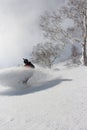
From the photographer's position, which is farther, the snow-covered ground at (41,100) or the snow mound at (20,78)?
the snow mound at (20,78)

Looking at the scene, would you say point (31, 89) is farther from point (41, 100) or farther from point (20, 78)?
point (41, 100)

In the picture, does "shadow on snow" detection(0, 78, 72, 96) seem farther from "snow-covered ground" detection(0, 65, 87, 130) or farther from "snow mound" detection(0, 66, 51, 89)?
"snow mound" detection(0, 66, 51, 89)

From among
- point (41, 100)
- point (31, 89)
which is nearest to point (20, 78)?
point (31, 89)

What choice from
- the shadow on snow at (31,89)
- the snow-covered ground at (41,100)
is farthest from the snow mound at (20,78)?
the shadow on snow at (31,89)

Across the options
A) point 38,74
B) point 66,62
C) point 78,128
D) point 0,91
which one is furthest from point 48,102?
point 66,62

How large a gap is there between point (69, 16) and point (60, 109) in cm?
2393

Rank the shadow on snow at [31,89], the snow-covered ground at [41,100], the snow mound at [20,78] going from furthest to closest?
1. the snow mound at [20,78]
2. the shadow on snow at [31,89]
3. the snow-covered ground at [41,100]

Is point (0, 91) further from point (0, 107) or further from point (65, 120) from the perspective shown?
point (65, 120)

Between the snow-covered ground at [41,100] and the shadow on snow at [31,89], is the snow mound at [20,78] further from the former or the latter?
the shadow on snow at [31,89]

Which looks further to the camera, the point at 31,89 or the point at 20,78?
the point at 20,78

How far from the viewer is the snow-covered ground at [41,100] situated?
841 centimetres

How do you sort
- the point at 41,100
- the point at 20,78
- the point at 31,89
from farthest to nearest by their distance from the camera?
the point at 20,78 < the point at 31,89 < the point at 41,100

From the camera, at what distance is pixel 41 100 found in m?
10.8

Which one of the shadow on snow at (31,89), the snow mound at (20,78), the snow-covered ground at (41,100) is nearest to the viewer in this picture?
the snow-covered ground at (41,100)
